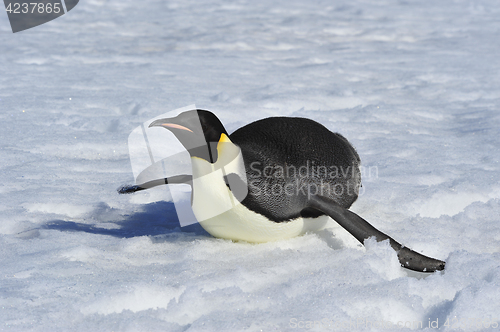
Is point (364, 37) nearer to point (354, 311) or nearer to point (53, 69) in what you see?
point (53, 69)

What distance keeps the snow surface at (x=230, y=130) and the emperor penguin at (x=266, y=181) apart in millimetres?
73

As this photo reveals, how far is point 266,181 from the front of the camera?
6.20 feet

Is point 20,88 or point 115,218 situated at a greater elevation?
point 20,88

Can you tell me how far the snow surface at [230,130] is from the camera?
1535 mm

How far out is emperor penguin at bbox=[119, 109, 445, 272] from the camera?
1.79m

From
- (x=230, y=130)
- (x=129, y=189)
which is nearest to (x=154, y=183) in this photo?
(x=129, y=189)

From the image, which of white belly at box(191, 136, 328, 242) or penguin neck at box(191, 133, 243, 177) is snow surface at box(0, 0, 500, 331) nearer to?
white belly at box(191, 136, 328, 242)

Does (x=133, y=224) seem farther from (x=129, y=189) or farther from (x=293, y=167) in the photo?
(x=293, y=167)

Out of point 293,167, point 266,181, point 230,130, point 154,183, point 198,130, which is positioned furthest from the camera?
point 230,130

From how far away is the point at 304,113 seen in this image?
13.2 feet

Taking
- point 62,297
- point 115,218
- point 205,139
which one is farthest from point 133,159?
point 62,297

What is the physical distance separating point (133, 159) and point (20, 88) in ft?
5.79

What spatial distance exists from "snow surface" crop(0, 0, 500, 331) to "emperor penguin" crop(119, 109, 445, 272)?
2.9 inches

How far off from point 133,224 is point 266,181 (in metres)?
0.75
